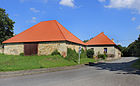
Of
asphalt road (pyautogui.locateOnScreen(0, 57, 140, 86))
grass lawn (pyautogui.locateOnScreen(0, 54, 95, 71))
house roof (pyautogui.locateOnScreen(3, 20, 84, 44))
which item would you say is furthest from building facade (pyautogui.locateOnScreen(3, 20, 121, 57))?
asphalt road (pyautogui.locateOnScreen(0, 57, 140, 86))

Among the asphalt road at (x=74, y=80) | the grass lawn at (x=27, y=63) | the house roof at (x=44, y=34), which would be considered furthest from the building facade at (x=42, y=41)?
the asphalt road at (x=74, y=80)

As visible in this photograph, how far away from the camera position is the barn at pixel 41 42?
67.9 feet

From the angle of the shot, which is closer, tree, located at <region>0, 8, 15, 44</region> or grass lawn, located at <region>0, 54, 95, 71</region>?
grass lawn, located at <region>0, 54, 95, 71</region>

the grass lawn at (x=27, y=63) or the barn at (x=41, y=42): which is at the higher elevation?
the barn at (x=41, y=42)

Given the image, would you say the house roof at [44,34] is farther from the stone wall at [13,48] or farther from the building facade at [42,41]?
the stone wall at [13,48]

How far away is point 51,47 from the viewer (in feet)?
68.9

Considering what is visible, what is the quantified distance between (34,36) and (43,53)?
4.15 metres

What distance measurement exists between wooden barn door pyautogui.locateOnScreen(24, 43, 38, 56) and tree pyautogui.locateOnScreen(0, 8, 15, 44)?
53.4 feet

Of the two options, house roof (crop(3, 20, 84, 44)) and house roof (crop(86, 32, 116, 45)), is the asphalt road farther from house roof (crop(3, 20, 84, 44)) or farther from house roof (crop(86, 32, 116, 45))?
house roof (crop(86, 32, 116, 45))

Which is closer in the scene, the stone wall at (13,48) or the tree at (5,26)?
the stone wall at (13,48)

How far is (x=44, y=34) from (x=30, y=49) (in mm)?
3846

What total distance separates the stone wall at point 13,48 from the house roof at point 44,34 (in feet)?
2.58

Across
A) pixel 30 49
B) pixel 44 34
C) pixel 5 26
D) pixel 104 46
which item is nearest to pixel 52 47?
pixel 44 34

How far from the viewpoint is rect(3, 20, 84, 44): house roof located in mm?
21498
